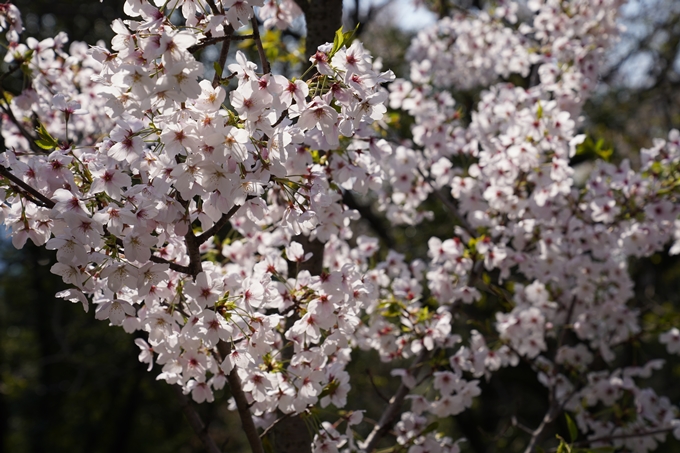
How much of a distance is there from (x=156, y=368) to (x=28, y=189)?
22.2ft

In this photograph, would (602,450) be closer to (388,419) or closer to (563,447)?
(563,447)

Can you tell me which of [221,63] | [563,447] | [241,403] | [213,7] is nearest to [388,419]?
[563,447]

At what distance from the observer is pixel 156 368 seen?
7.92 m

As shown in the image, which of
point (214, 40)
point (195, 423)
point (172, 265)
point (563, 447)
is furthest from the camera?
point (195, 423)

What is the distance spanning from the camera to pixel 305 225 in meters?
1.90

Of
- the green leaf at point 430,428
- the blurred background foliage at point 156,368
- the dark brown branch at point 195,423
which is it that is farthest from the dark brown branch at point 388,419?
the blurred background foliage at point 156,368

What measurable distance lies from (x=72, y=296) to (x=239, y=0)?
36.5 inches

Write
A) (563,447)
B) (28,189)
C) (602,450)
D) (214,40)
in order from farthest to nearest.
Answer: (602,450)
(563,447)
(214,40)
(28,189)

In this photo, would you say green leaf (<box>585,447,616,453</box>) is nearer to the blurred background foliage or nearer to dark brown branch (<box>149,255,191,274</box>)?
dark brown branch (<box>149,255,191,274</box>)

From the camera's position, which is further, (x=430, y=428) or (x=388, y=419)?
(x=388, y=419)

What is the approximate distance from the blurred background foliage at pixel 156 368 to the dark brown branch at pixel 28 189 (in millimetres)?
3852

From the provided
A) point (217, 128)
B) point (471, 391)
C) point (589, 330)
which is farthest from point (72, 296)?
point (589, 330)

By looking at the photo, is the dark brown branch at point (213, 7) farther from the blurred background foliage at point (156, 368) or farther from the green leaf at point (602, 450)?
the blurred background foliage at point (156, 368)

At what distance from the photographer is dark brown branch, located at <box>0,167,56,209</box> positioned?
5.27 ft
